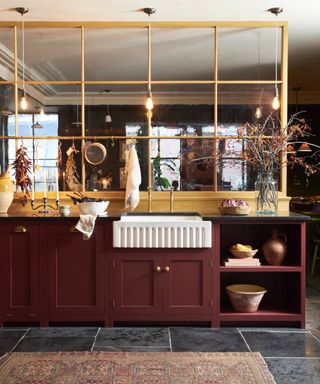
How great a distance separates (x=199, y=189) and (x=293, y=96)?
480 cm

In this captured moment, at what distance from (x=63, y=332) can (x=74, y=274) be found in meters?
0.45

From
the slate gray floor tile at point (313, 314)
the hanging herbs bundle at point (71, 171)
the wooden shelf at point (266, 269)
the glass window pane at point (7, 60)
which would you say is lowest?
the slate gray floor tile at point (313, 314)

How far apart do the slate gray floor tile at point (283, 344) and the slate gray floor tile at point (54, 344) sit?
1.19m

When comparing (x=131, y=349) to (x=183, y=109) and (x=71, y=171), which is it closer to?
(x=71, y=171)

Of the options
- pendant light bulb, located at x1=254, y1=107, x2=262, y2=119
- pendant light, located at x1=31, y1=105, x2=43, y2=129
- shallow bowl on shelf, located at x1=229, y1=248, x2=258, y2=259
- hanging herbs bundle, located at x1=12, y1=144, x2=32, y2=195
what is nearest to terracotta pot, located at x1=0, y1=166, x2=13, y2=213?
hanging herbs bundle, located at x1=12, y1=144, x2=32, y2=195

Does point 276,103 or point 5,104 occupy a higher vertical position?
point 5,104

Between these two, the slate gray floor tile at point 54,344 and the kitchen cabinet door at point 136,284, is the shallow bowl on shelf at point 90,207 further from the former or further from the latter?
the slate gray floor tile at point 54,344

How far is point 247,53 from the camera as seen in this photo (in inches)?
206

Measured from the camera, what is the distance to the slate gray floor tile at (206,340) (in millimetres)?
3146

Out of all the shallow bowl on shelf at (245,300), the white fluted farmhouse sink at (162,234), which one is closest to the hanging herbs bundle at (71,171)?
the white fluted farmhouse sink at (162,234)

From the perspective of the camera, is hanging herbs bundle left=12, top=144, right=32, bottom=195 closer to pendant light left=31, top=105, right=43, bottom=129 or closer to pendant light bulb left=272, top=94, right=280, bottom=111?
pendant light left=31, top=105, right=43, bottom=129

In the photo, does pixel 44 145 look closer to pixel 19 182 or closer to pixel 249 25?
pixel 19 182

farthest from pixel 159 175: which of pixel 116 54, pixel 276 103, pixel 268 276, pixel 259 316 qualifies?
pixel 116 54

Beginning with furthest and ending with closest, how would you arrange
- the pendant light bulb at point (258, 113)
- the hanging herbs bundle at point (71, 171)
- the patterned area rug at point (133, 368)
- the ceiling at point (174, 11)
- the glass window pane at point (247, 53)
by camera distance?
1. the pendant light bulb at point (258, 113)
2. the glass window pane at point (247, 53)
3. the hanging herbs bundle at point (71, 171)
4. the ceiling at point (174, 11)
5. the patterned area rug at point (133, 368)
